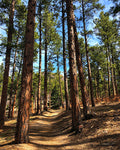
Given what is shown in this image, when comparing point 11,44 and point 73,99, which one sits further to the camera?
point 11,44

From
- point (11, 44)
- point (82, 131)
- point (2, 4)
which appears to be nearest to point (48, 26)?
point (2, 4)

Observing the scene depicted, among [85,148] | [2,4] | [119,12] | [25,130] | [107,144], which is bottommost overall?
[85,148]

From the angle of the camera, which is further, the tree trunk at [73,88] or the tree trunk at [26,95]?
the tree trunk at [73,88]

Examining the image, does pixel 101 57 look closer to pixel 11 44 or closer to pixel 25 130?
pixel 11 44

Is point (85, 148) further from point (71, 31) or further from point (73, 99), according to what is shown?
point (71, 31)

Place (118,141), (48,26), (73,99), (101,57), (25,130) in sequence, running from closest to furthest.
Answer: (118,141) → (25,130) → (73,99) → (48,26) → (101,57)

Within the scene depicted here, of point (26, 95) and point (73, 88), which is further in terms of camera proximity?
point (73, 88)

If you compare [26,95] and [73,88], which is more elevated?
[73,88]

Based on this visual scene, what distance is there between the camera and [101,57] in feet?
76.9

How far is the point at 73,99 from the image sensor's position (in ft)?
20.7

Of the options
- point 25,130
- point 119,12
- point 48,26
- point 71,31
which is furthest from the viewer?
point 48,26

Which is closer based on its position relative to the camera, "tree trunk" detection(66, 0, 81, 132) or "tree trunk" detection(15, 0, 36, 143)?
"tree trunk" detection(15, 0, 36, 143)

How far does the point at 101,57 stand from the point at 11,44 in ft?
63.0

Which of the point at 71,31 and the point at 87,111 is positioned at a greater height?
the point at 71,31
